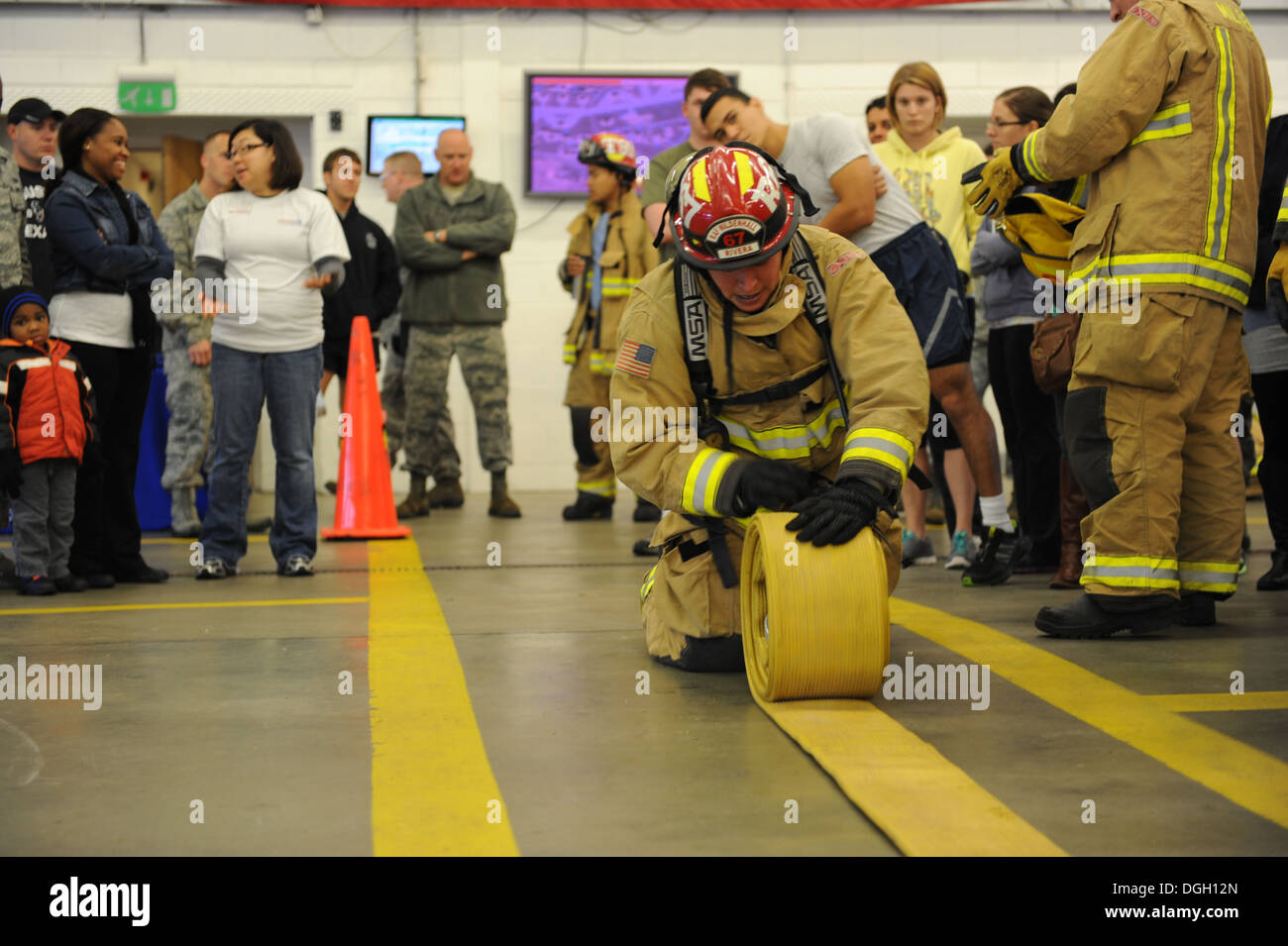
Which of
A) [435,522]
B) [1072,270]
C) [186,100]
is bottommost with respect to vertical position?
[435,522]

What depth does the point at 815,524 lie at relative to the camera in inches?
146

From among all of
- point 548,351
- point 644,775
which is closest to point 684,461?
point 644,775

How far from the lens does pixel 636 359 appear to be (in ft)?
13.7

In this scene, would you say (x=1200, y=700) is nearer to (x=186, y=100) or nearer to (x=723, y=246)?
(x=723, y=246)

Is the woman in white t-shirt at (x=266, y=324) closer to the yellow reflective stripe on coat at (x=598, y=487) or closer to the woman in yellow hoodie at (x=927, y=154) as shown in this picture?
the woman in yellow hoodie at (x=927, y=154)

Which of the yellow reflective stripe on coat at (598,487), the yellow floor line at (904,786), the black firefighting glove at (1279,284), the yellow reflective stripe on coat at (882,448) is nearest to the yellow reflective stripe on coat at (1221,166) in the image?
the black firefighting glove at (1279,284)

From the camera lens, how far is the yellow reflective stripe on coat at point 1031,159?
481 cm

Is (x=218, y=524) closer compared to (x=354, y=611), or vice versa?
(x=354, y=611)

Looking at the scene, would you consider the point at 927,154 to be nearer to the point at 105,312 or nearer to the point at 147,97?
the point at 105,312

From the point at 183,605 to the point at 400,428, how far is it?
4.72 meters

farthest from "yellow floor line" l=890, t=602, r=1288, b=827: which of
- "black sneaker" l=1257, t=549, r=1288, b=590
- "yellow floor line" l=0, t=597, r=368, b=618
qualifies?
"yellow floor line" l=0, t=597, r=368, b=618

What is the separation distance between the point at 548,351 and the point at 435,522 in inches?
131

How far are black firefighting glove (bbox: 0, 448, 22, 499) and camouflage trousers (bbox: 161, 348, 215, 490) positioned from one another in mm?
2669

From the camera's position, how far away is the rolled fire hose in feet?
12.0
